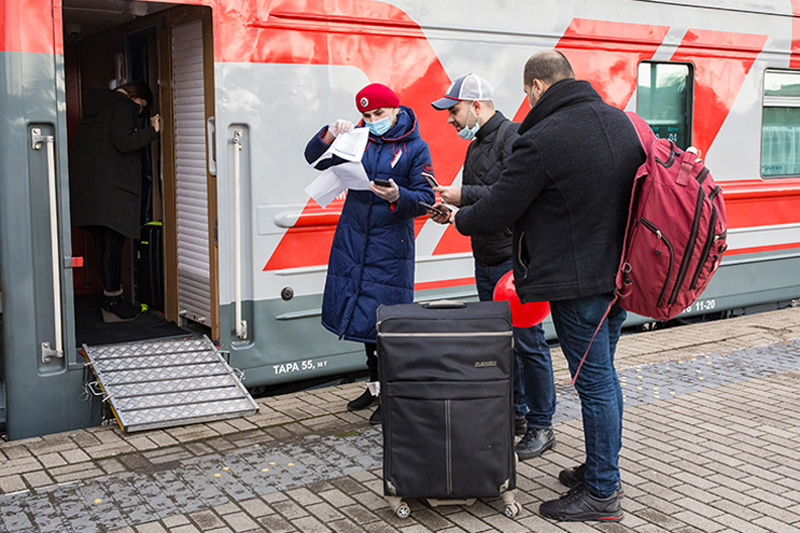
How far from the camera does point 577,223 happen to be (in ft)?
10.9

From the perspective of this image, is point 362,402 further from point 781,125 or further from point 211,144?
point 781,125

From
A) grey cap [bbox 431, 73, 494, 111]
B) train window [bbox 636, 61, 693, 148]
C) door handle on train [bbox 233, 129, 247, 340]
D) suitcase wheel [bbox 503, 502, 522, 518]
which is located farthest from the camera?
train window [bbox 636, 61, 693, 148]

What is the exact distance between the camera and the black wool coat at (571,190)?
10.8 ft

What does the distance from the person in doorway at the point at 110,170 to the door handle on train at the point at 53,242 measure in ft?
4.95

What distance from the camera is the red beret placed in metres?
4.41

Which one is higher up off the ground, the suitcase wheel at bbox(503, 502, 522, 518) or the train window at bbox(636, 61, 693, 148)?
the train window at bbox(636, 61, 693, 148)

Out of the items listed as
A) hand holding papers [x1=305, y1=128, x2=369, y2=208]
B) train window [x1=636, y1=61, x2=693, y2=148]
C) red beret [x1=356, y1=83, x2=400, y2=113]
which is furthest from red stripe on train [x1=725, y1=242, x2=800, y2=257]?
hand holding papers [x1=305, y1=128, x2=369, y2=208]

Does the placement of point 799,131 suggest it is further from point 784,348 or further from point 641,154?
point 641,154

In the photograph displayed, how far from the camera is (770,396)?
5309 millimetres

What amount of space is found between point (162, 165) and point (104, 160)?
0.39 m

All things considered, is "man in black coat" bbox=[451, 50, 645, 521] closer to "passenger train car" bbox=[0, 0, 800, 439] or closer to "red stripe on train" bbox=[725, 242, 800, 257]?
"passenger train car" bbox=[0, 0, 800, 439]

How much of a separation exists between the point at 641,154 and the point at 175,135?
139 inches

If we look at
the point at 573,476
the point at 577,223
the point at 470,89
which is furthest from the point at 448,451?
the point at 470,89

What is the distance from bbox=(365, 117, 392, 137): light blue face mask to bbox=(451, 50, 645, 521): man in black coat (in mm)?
1116
